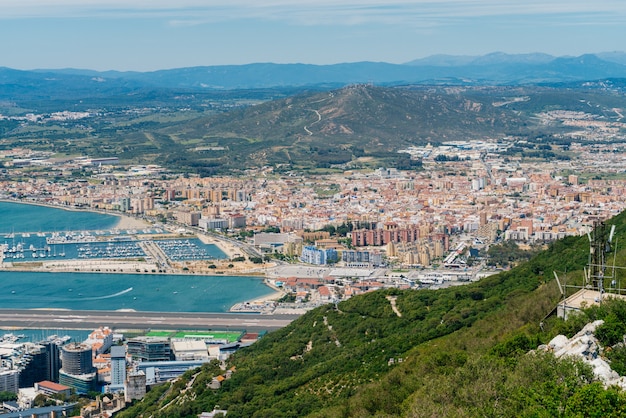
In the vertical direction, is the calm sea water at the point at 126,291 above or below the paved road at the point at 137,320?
below

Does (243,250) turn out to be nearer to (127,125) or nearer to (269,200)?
(269,200)

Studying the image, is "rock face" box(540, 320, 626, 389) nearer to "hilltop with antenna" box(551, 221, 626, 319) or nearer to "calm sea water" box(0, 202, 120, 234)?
"hilltop with antenna" box(551, 221, 626, 319)

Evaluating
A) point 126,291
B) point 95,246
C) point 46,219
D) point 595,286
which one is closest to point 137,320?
point 126,291

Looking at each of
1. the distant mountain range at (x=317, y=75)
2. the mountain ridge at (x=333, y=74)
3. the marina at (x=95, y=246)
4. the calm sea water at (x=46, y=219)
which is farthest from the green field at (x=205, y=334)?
the mountain ridge at (x=333, y=74)

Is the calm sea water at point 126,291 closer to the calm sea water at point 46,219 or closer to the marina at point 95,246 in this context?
the marina at point 95,246

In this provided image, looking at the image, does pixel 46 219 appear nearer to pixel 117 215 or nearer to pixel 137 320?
pixel 117 215

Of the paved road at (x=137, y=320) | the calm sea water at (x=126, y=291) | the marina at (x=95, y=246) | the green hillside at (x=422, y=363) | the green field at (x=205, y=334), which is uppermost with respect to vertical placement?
the green hillside at (x=422, y=363)

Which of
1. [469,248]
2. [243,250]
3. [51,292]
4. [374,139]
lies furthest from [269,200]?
[374,139]
